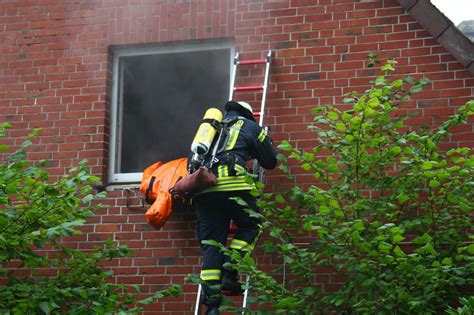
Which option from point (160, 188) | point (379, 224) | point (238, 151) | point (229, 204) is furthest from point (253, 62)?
point (379, 224)

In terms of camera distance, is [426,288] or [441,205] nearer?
[426,288]

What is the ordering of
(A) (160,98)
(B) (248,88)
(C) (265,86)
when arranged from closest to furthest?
1. (C) (265,86)
2. (B) (248,88)
3. (A) (160,98)

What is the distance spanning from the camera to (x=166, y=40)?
8031 mm

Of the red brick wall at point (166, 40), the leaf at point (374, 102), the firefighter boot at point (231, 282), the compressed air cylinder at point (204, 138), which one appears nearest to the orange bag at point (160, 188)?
the red brick wall at point (166, 40)

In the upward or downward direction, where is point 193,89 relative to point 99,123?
upward

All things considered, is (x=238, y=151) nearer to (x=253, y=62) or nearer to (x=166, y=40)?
(x=253, y=62)

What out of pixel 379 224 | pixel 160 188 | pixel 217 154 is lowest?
pixel 379 224

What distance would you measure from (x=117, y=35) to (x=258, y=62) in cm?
143

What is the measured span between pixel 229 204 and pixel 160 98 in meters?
2.73

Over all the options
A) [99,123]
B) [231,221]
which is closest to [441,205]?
[231,221]

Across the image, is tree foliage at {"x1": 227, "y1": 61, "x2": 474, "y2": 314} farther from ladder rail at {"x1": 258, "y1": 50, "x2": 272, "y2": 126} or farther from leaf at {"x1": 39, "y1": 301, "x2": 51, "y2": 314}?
leaf at {"x1": 39, "y1": 301, "x2": 51, "y2": 314}

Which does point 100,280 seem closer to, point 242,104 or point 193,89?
point 242,104

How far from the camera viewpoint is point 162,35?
26.4 ft

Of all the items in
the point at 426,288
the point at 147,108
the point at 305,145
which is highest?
the point at 147,108
